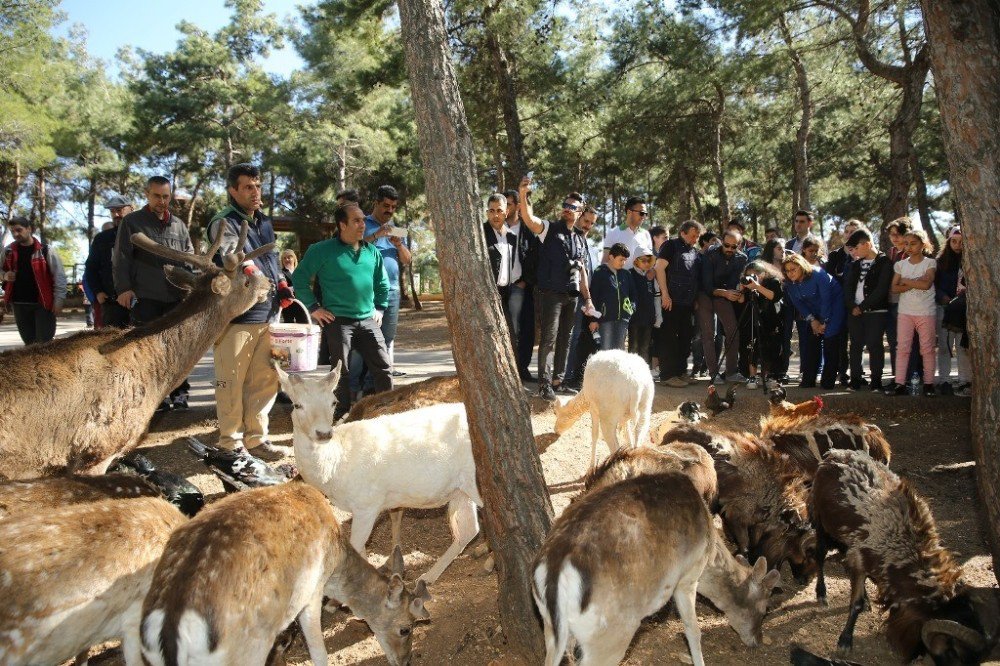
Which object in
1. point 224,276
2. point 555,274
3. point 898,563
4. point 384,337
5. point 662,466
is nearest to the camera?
point 898,563

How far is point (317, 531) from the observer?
381cm

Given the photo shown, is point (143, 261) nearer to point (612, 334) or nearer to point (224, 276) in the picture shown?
point (224, 276)

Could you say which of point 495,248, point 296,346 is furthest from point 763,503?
point 495,248

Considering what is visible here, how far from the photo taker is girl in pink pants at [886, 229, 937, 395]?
356 inches

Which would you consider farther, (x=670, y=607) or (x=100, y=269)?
(x=100, y=269)

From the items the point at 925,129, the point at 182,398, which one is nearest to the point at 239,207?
the point at 182,398

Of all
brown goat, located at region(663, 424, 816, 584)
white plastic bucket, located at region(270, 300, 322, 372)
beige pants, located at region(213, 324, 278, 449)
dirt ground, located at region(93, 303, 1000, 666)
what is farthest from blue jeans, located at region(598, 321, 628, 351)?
beige pants, located at region(213, 324, 278, 449)

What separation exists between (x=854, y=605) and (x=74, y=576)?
4323mm

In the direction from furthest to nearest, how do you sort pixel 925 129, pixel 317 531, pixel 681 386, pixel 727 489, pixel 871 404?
pixel 925 129, pixel 681 386, pixel 871 404, pixel 727 489, pixel 317 531

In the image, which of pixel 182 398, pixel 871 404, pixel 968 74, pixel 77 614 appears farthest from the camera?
pixel 871 404

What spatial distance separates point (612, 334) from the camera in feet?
31.4

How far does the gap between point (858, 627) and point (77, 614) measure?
→ 4512mm

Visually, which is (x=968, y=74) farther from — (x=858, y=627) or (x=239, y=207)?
(x=239, y=207)

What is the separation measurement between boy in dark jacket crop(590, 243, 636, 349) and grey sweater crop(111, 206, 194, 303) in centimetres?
504
